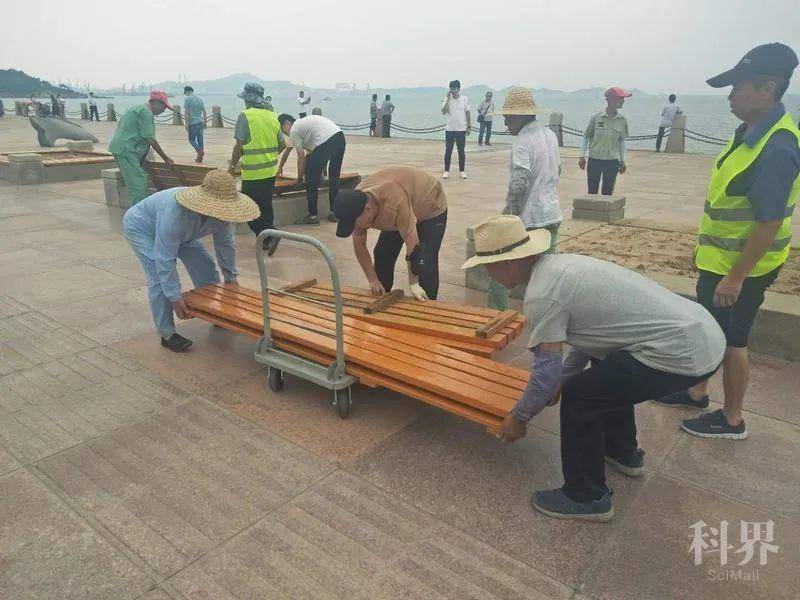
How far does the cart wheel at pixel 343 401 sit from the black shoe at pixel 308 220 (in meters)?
5.59

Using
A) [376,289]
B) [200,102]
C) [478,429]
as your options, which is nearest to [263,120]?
[376,289]

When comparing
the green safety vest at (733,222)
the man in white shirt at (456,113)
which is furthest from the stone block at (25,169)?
the green safety vest at (733,222)

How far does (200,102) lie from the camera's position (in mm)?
15031

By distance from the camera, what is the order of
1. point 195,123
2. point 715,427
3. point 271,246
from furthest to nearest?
point 195,123 < point 271,246 < point 715,427

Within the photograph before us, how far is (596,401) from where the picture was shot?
2.55 m

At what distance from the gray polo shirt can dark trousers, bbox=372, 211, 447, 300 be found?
2.21m

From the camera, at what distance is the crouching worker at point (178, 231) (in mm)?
4047

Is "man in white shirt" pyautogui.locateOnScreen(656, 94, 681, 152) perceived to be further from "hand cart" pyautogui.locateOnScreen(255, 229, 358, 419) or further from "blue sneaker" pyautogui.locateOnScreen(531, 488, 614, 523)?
"blue sneaker" pyautogui.locateOnScreen(531, 488, 614, 523)

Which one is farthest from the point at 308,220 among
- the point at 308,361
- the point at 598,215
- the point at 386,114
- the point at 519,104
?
the point at 386,114

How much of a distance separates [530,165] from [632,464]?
2165 millimetres

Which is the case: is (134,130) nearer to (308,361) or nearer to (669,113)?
(308,361)

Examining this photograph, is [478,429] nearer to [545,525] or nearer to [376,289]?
[545,525]

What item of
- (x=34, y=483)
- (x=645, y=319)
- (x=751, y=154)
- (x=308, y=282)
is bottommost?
(x=34, y=483)

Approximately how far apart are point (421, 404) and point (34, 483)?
6.92ft
